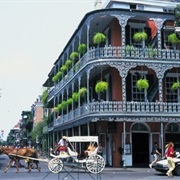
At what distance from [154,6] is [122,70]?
32.2 feet

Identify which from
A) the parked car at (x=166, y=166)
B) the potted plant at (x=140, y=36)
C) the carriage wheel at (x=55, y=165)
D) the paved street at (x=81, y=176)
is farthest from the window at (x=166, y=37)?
the carriage wheel at (x=55, y=165)

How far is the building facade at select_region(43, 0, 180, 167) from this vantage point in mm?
27469

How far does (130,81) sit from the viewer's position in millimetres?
29594

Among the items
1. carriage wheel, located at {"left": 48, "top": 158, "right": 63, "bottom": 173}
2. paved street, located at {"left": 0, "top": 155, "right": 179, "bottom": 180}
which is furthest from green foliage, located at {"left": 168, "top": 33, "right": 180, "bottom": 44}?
carriage wheel, located at {"left": 48, "top": 158, "right": 63, "bottom": 173}

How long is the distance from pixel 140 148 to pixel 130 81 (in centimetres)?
494

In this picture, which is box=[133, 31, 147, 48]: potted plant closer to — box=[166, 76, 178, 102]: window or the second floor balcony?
box=[166, 76, 178, 102]: window

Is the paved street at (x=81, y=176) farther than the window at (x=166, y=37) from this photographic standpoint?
No

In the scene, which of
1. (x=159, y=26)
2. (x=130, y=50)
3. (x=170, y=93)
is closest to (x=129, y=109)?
(x=130, y=50)

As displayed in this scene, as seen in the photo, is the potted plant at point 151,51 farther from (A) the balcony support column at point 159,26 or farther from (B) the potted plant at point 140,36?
(B) the potted plant at point 140,36

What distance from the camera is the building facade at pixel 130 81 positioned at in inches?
1081

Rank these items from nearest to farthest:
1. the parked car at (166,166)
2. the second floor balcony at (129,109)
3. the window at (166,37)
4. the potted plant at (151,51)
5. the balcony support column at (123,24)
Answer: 1. the parked car at (166,166)
2. the second floor balcony at (129,109)
3. the balcony support column at (123,24)
4. the potted plant at (151,51)
5. the window at (166,37)

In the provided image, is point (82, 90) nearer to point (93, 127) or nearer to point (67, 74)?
point (93, 127)

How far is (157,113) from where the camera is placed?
90.3 ft

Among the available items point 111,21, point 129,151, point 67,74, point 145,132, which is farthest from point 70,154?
point 67,74
